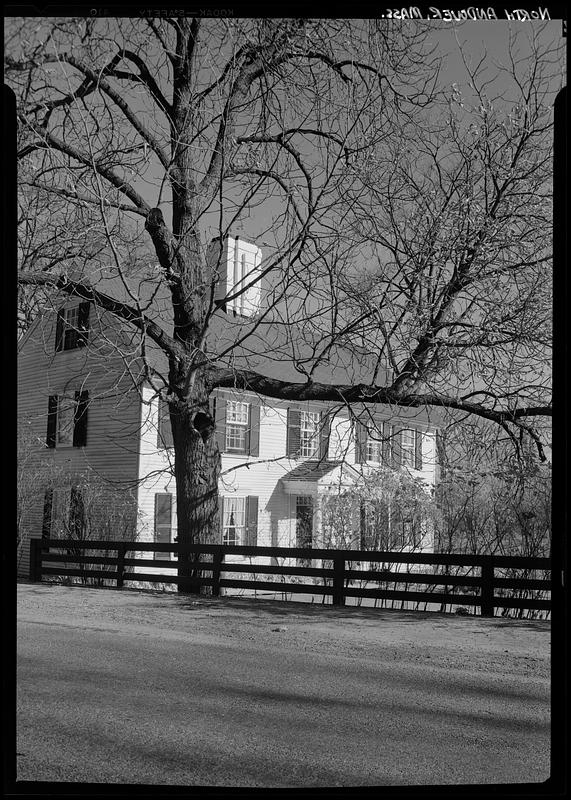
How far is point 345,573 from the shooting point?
9.66 meters

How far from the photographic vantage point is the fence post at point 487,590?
8.66 m

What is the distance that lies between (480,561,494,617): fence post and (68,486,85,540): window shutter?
21.3ft

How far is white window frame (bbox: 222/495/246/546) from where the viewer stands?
46.1 ft

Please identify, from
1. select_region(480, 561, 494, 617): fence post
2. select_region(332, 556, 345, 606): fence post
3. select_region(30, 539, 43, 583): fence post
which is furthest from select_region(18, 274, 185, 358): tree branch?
select_region(30, 539, 43, 583): fence post

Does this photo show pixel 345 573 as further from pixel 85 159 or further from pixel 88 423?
pixel 88 423

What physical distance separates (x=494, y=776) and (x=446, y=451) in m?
5.59

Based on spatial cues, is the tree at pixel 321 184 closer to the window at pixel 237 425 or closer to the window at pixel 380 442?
the window at pixel 380 442

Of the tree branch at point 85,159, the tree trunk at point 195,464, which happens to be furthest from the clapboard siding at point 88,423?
the tree branch at point 85,159

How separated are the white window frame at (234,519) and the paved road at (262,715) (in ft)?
21.2

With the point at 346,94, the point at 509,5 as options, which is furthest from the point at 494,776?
the point at 346,94

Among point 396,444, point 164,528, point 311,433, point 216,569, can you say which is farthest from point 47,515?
point 396,444

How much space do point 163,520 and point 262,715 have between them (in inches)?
329

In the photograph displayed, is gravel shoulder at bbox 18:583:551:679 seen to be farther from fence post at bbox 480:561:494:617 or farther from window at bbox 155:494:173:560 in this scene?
window at bbox 155:494:173:560

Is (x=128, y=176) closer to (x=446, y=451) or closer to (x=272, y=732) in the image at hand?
(x=446, y=451)
